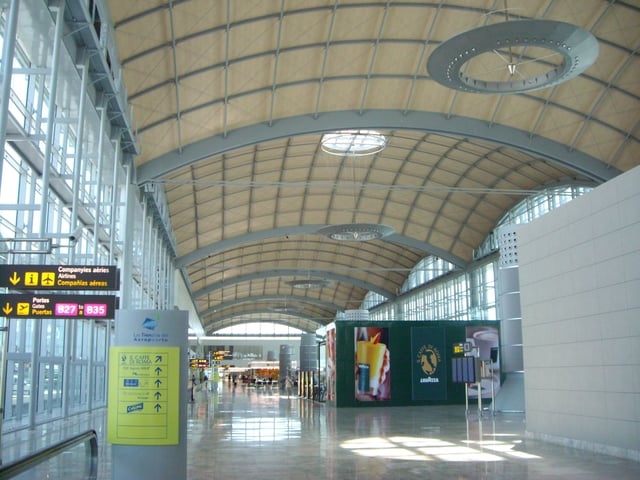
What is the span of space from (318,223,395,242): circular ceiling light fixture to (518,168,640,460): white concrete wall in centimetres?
2348

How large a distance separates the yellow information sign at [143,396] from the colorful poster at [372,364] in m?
29.4

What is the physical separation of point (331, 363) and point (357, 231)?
30.4 feet

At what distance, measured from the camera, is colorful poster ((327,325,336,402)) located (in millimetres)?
39875

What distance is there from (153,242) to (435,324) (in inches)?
738

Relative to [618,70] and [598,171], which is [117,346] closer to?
[618,70]

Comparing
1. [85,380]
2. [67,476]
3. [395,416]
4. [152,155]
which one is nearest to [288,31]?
[152,155]

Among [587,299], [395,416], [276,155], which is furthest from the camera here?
[276,155]

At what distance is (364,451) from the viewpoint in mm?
17000

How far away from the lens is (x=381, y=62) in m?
34.7

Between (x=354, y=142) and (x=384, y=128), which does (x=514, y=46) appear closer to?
(x=384, y=128)

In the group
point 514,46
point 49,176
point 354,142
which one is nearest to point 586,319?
point 514,46

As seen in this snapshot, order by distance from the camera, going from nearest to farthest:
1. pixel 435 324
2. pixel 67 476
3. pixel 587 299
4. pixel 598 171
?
pixel 67 476 → pixel 587 299 → pixel 598 171 → pixel 435 324

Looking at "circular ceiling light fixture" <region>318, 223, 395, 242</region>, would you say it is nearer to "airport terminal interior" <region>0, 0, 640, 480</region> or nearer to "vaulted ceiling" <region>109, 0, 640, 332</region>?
"airport terminal interior" <region>0, 0, 640, 480</region>

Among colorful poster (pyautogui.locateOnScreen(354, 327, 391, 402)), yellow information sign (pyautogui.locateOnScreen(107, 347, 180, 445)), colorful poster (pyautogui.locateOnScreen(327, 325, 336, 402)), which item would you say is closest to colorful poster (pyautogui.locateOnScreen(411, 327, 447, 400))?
colorful poster (pyautogui.locateOnScreen(354, 327, 391, 402))
